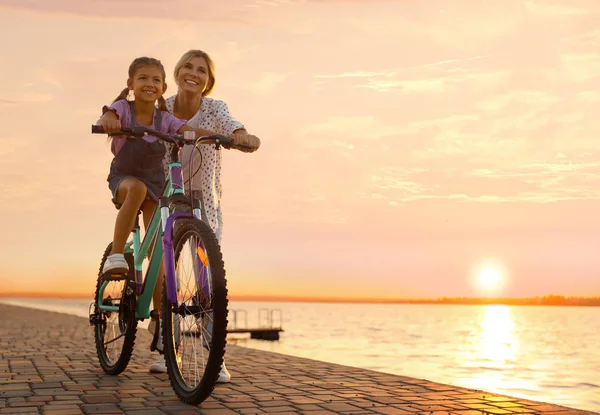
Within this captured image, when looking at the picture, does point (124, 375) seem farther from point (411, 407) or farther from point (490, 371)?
point (490, 371)

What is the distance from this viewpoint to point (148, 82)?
5285mm

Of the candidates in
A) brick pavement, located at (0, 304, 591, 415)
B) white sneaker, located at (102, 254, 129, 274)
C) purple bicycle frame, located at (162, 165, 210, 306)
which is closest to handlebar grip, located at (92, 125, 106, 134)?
purple bicycle frame, located at (162, 165, 210, 306)

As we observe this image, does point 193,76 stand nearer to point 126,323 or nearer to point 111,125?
point 111,125

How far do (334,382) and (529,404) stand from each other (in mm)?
1503

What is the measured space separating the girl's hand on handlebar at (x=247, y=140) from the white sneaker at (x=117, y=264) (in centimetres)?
125

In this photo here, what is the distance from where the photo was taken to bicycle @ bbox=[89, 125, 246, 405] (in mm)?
4191

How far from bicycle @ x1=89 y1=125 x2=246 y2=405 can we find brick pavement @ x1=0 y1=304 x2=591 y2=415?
0.23m

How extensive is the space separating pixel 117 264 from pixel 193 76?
1451 millimetres

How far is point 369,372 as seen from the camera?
6336 millimetres

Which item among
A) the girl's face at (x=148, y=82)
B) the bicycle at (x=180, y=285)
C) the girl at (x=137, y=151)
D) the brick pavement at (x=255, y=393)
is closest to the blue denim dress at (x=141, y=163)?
the girl at (x=137, y=151)

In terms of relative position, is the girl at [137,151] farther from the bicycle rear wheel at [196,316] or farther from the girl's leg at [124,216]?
the bicycle rear wheel at [196,316]

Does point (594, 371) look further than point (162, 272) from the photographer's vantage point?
Yes

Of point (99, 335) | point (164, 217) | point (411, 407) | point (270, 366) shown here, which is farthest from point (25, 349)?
point (411, 407)

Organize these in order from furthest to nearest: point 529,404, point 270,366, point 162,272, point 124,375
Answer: point 270,366
point 124,375
point 162,272
point 529,404
